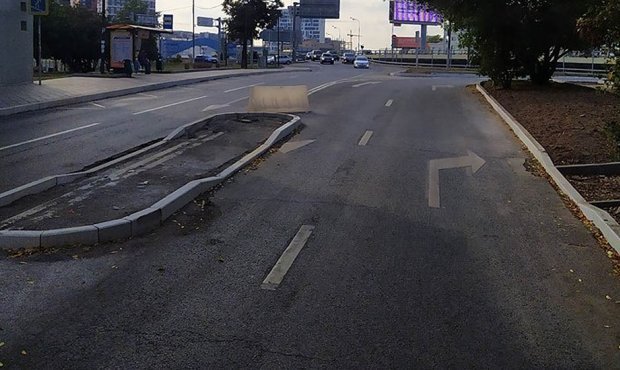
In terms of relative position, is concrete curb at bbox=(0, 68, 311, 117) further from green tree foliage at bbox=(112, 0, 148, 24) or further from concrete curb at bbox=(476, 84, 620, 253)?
green tree foliage at bbox=(112, 0, 148, 24)

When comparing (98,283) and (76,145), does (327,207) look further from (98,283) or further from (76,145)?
(76,145)

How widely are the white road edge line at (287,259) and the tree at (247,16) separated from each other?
58.9m

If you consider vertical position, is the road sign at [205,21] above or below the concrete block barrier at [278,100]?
above

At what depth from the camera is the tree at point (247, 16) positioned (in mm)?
66438

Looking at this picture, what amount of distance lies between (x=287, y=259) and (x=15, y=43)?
24.5 m

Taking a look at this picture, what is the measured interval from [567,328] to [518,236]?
2860 millimetres

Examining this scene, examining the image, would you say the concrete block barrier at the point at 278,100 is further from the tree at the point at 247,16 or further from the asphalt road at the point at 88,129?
the tree at the point at 247,16

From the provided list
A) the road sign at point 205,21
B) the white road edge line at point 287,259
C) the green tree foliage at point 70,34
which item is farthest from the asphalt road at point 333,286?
the road sign at point 205,21

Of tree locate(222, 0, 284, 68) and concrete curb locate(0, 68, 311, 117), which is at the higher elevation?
tree locate(222, 0, 284, 68)

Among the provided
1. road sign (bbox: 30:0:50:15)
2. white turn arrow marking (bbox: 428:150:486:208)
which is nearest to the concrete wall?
road sign (bbox: 30:0:50:15)

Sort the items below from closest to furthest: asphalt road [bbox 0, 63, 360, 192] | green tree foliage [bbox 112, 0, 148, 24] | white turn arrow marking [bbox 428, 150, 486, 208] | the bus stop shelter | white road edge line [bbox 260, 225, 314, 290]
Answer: white road edge line [bbox 260, 225, 314, 290], white turn arrow marking [bbox 428, 150, 486, 208], asphalt road [bbox 0, 63, 360, 192], the bus stop shelter, green tree foliage [bbox 112, 0, 148, 24]

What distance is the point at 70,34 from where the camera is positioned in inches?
1923

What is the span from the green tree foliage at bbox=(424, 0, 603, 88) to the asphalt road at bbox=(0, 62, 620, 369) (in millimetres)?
15817

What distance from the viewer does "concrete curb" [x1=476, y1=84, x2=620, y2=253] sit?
26.8 ft
